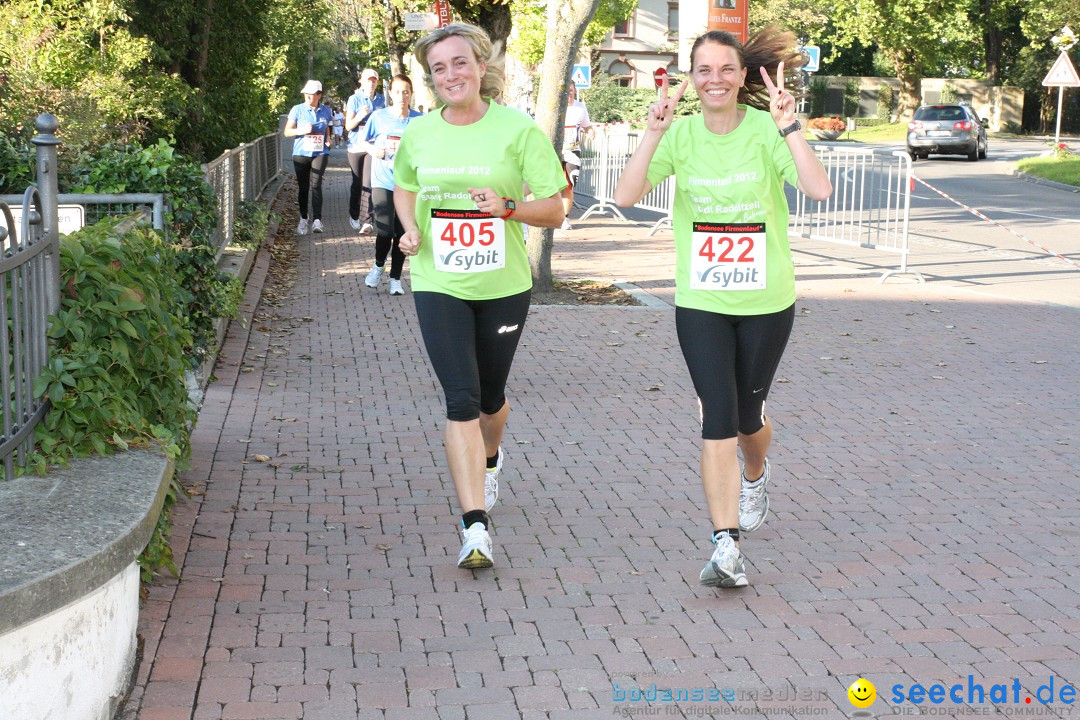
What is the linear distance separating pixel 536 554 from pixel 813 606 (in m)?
1.12

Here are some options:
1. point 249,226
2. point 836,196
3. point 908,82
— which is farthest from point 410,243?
point 908,82

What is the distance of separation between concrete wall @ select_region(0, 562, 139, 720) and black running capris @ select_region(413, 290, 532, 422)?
1511 millimetres

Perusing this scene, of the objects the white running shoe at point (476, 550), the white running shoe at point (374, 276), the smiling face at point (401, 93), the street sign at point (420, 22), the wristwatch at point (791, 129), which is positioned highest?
the street sign at point (420, 22)

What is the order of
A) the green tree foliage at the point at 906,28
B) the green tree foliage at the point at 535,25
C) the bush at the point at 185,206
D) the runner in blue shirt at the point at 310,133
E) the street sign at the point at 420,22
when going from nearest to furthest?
the bush at the point at 185,206 < the runner in blue shirt at the point at 310,133 < the street sign at the point at 420,22 < the green tree foliage at the point at 535,25 < the green tree foliage at the point at 906,28

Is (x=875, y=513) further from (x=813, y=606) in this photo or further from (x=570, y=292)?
(x=570, y=292)

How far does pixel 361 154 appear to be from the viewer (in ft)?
50.8

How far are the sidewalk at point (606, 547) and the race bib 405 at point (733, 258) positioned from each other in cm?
110

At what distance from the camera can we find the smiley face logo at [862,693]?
3.79 meters

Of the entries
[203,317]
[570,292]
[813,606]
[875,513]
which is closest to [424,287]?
[813,606]

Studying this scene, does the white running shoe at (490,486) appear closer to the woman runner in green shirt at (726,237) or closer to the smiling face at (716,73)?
the woman runner in green shirt at (726,237)

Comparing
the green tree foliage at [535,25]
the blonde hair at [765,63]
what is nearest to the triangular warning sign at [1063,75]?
the green tree foliage at [535,25]

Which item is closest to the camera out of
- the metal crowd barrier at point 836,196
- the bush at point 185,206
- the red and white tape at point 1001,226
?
the bush at point 185,206

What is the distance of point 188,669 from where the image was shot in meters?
3.98

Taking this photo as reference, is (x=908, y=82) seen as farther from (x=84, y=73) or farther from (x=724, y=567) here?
(x=724, y=567)
